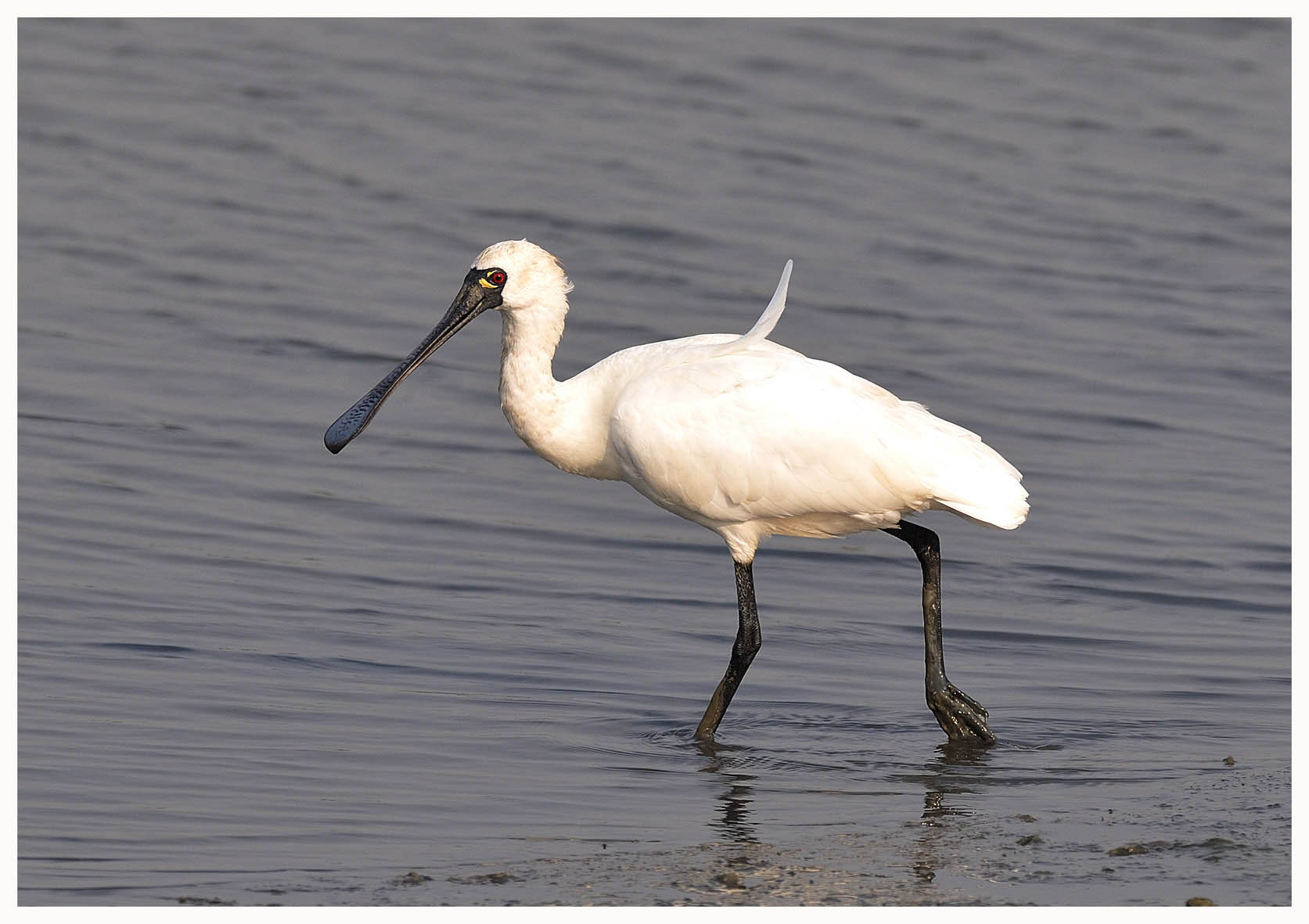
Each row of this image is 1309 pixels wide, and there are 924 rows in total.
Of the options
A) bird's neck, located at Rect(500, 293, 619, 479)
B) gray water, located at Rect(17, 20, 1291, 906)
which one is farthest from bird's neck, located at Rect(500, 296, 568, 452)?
gray water, located at Rect(17, 20, 1291, 906)

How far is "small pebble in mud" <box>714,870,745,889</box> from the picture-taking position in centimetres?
645

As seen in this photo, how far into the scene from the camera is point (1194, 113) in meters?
20.6

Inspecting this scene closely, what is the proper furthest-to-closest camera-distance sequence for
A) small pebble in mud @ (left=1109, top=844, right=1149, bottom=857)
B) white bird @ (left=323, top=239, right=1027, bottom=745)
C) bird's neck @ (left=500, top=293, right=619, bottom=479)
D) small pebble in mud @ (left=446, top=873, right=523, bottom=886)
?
bird's neck @ (left=500, top=293, right=619, bottom=479) < white bird @ (left=323, top=239, right=1027, bottom=745) < small pebble in mud @ (left=1109, top=844, right=1149, bottom=857) < small pebble in mud @ (left=446, top=873, right=523, bottom=886)

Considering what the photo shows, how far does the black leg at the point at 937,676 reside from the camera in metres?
8.50

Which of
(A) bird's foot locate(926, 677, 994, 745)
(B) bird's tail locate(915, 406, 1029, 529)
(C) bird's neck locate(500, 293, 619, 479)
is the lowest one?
(A) bird's foot locate(926, 677, 994, 745)

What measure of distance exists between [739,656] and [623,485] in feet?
13.4

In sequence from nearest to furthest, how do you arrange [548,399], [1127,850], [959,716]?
1. [1127,850]
2. [959,716]
3. [548,399]

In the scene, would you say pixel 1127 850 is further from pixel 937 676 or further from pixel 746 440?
pixel 746 440

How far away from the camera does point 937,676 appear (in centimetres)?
869

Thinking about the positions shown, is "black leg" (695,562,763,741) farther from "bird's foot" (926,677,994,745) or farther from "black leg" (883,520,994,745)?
"bird's foot" (926,677,994,745)

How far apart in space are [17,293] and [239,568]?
494 centimetres

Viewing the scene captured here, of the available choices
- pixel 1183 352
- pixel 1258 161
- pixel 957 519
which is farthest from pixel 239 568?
pixel 1258 161

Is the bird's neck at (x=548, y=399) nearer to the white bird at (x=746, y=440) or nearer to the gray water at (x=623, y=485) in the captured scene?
the white bird at (x=746, y=440)

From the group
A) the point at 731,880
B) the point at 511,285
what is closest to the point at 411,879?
the point at 731,880
